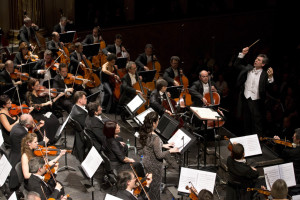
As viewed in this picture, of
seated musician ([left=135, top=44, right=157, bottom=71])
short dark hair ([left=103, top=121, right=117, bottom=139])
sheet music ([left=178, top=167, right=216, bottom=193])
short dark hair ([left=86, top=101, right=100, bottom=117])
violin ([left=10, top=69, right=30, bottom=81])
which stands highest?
seated musician ([left=135, top=44, right=157, bottom=71])

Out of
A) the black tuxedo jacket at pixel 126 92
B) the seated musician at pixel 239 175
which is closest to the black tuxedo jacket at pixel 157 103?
the black tuxedo jacket at pixel 126 92

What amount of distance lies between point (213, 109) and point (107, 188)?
6.82 feet

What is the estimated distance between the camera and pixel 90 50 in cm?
902

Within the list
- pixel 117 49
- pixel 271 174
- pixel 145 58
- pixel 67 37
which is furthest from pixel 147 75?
pixel 271 174

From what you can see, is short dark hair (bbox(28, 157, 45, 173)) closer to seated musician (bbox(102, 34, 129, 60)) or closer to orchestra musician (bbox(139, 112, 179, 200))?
orchestra musician (bbox(139, 112, 179, 200))

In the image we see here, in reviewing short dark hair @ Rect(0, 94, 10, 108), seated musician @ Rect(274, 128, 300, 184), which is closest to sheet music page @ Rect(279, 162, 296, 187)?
seated musician @ Rect(274, 128, 300, 184)

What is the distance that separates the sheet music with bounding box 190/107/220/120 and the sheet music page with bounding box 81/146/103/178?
176 centimetres

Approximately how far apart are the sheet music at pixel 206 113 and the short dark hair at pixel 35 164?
236 centimetres

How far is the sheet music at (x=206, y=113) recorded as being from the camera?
20.7ft

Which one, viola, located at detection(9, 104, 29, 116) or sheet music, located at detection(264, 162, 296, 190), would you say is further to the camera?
viola, located at detection(9, 104, 29, 116)

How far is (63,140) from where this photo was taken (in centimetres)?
772

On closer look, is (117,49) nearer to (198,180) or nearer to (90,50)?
(90,50)

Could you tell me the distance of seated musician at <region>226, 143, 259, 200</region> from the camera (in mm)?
5426

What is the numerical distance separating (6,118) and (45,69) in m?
2.15
